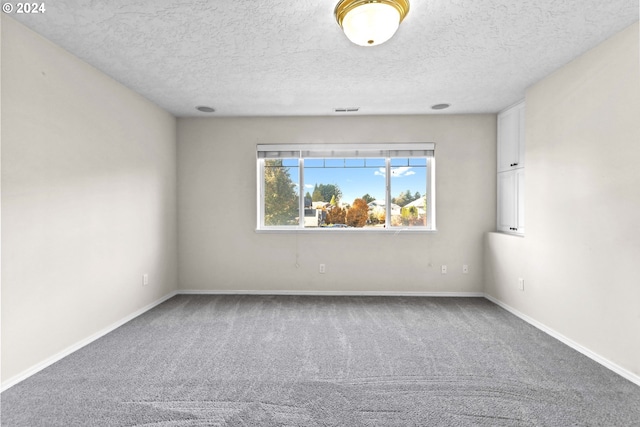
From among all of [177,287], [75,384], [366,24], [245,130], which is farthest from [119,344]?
[366,24]

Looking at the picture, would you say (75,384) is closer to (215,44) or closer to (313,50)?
(215,44)

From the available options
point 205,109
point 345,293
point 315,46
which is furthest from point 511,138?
point 205,109

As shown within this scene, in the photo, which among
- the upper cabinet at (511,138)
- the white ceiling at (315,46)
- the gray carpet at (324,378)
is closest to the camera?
the gray carpet at (324,378)

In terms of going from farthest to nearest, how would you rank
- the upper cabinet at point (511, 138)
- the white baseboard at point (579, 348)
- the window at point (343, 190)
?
the window at point (343, 190) < the upper cabinet at point (511, 138) < the white baseboard at point (579, 348)

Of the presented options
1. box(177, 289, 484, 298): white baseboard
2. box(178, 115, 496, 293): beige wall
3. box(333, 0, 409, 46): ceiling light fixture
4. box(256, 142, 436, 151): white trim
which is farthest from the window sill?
box(333, 0, 409, 46): ceiling light fixture

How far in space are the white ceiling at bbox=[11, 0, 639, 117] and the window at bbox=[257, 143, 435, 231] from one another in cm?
90

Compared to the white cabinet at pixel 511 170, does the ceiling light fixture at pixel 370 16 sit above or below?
above

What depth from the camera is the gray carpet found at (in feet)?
5.57

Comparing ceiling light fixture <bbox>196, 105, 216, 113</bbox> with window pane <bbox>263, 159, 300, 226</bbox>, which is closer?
ceiling light fixture <bbox>196, 105, 216, 113</bbox>

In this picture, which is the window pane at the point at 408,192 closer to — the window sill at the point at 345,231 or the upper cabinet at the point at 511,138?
the window sill at the point at 345,231

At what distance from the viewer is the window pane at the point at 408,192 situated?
4113 millimetres

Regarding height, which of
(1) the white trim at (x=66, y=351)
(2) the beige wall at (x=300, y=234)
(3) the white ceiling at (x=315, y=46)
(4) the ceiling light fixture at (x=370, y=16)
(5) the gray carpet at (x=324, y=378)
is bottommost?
(5) the gray carpet at (x=324, y=378)

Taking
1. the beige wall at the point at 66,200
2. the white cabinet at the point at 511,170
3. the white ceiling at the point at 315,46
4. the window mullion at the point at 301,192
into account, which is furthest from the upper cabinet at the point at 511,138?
the beige wall at the point at 66,200

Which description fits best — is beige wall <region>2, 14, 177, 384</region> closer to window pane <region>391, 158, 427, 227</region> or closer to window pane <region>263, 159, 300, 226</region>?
window pane <region>263, 159, 300, 226</region>
